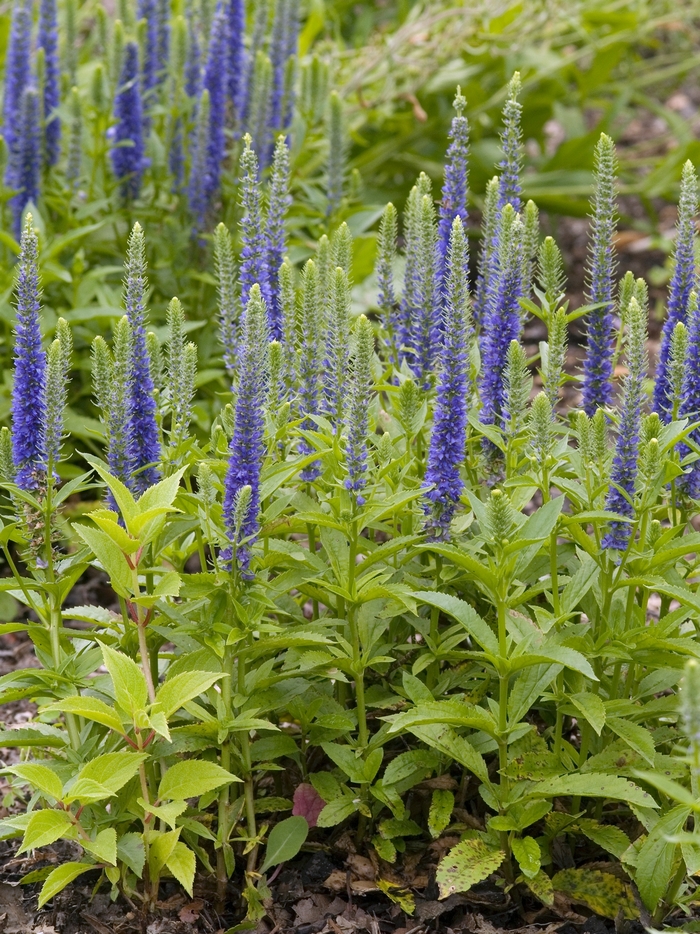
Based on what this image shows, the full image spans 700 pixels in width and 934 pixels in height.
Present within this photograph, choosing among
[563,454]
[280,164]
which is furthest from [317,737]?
[280,164]

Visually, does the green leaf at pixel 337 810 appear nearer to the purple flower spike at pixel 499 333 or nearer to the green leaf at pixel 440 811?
the green leaf at pixel 440 811

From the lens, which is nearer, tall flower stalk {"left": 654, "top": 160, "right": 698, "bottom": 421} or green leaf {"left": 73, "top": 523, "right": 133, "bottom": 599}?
green leaf {"left": 73, "top": 523, "right": 133, "bottom": 599}

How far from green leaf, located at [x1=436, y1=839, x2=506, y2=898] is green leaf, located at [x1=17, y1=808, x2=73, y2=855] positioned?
964mm

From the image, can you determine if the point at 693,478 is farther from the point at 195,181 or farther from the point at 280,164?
the point at 195,181

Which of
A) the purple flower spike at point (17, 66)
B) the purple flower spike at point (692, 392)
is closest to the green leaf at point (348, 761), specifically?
the purple flower spike at point (692, 392)

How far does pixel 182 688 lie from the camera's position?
2801 millimetres

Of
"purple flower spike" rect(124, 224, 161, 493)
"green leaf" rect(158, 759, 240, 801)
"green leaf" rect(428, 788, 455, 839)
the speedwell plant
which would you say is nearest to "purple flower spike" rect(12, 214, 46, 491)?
the speedwell plant

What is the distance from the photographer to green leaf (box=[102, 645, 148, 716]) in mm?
2795

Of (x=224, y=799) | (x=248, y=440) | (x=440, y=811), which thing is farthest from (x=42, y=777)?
(x=440, y=811)

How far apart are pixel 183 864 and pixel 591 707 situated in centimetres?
111

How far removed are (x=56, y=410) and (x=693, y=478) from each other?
1.75 meters

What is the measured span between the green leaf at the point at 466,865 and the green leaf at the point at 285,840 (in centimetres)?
43

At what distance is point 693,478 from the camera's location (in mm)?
3168

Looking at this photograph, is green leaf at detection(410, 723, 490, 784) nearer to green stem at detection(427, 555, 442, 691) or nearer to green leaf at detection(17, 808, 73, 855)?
green stem at detection(427, 555, 442, 691)
